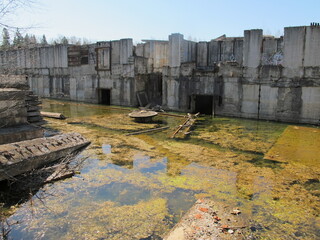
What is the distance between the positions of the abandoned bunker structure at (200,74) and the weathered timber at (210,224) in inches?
205

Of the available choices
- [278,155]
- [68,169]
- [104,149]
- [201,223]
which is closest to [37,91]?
[104,149]

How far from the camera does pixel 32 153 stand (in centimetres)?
666

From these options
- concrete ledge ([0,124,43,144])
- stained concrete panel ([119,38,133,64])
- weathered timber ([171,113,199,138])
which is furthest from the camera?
stained concrete panel ([119,38,133,64])

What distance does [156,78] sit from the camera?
65.9ft

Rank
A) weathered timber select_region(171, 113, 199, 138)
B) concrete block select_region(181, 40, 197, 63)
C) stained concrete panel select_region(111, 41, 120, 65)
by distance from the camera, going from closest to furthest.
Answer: weathered timber select_region(171, 113, 199, 138) < concrete block select_region(181, 40, 197, 63) < stained concrete panel select_region(111, 41, 120, 65)

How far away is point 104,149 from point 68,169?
2.18m

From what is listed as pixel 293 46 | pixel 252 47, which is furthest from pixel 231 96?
pixel 293 46

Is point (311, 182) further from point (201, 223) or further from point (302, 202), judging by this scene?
point (201, 223)

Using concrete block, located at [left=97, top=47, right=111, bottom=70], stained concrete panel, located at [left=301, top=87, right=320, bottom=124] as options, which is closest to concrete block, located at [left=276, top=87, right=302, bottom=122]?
stained concrete panel, located at [left=301, top=87, right=320, bottom=124]

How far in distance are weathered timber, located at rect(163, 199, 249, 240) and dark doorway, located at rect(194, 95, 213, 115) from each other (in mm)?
12181

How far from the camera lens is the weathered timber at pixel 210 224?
431 centimetres

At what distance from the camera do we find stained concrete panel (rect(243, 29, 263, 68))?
1384 cm

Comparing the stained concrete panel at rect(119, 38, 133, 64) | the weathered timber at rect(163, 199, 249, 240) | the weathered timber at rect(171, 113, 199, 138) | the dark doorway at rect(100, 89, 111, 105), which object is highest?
A: the stained concrete panel at rect(119, 38, 133, 64)

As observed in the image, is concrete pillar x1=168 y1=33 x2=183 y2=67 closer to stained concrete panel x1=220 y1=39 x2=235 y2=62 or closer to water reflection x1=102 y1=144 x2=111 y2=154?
stained concrete panel x1=220 y1=39 x2=235 y2=62
